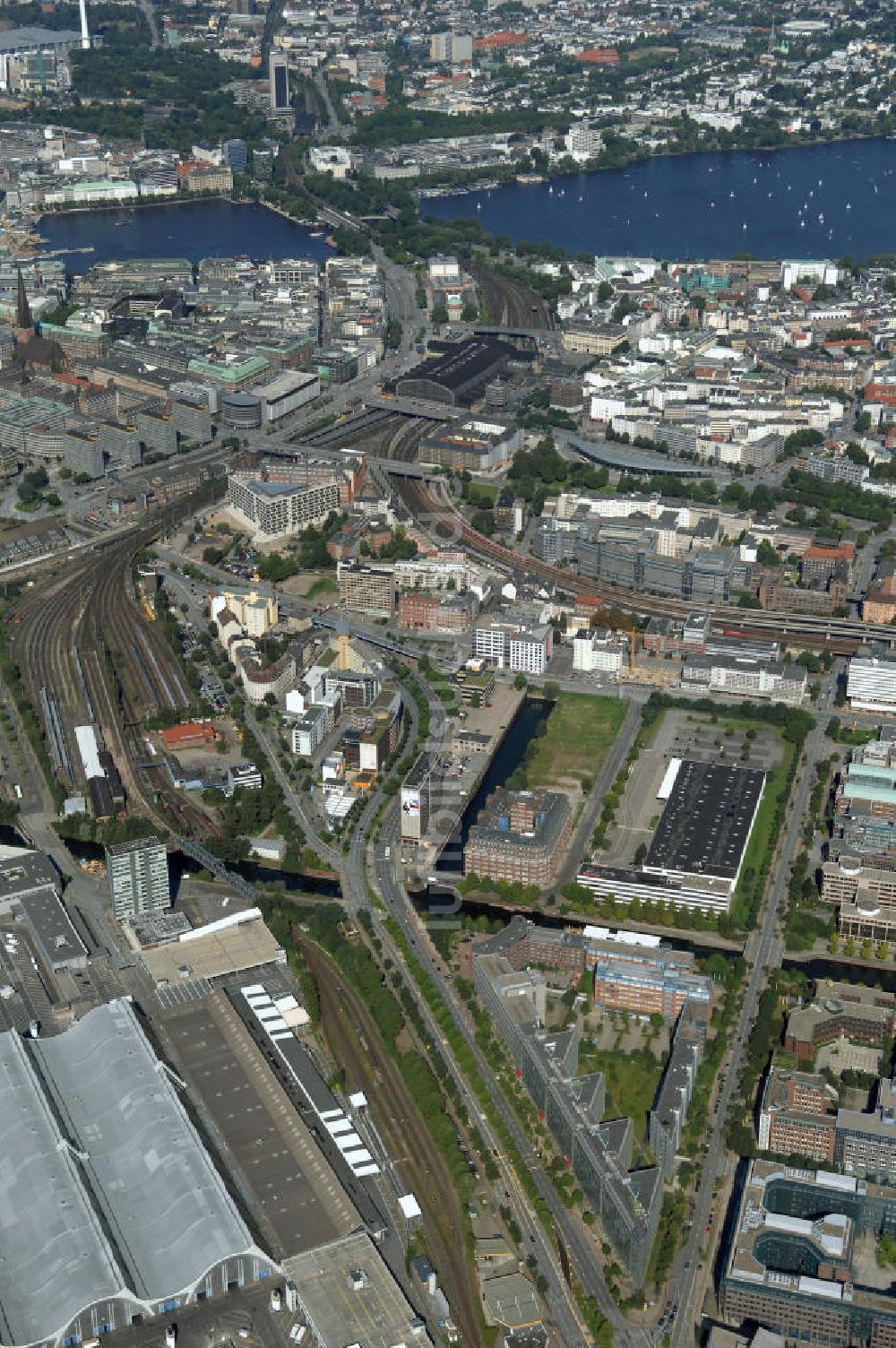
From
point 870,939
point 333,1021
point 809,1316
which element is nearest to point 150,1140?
point 333,1021

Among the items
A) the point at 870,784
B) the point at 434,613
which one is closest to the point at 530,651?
the point at 434,613

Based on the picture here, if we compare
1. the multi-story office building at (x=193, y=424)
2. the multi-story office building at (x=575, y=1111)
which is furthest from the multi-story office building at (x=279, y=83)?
the multi-story office building at (x=575, y=1111)

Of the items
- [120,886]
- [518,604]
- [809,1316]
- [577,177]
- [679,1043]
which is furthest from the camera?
[577,177]

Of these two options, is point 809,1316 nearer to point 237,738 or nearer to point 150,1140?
point 150,1140

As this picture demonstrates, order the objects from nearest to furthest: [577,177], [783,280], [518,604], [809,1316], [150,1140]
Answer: [809,1316], [150,1140], [518,604], [783,280], [577,177]

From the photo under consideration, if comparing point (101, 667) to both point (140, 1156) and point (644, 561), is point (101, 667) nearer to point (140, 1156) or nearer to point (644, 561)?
point (644, 561)

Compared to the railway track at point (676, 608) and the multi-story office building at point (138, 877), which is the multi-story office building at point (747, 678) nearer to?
the railway track at point (676, 608)

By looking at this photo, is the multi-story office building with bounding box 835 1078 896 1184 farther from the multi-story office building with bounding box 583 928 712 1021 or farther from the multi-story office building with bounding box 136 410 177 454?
the multi-story office building with bounding box 136 410 177 454
